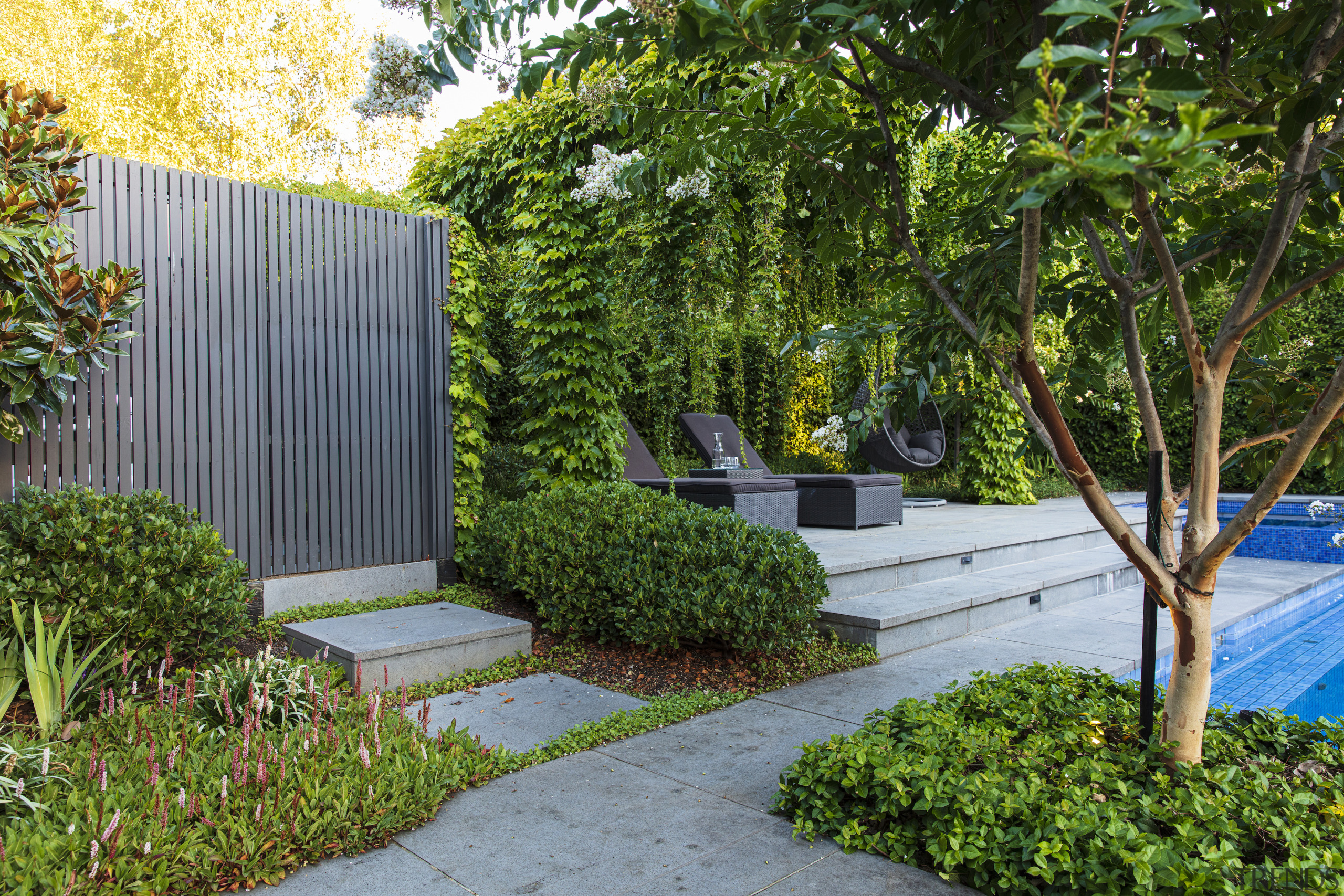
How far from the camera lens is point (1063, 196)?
1834 mm

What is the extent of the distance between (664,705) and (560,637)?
3.98ft

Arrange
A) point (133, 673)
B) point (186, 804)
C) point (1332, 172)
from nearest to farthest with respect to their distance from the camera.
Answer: point (1332, 172)
point (186, 804)
point (133, 673)

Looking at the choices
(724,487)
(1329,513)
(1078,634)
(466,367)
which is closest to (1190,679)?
(1078,634)

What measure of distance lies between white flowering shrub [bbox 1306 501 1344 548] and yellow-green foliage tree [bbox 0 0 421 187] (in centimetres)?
1351

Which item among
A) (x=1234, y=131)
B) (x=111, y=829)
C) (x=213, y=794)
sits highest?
(x=1234, y=131)

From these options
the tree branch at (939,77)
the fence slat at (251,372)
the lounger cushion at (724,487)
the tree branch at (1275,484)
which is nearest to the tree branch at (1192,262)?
the tree branch at (1275,484)

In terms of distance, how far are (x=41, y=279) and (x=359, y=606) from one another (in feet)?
7.58

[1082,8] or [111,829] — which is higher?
[1082,8]

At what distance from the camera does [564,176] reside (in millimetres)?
5555

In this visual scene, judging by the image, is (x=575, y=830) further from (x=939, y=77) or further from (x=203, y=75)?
(x=203, y=75)

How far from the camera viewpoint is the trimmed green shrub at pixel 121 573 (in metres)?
3.02

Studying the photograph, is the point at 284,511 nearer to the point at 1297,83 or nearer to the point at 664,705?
the point at 664,705

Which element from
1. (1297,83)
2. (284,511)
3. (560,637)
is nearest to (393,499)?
(284,511)

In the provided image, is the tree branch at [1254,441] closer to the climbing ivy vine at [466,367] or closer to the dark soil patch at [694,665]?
the dark soil patch at [694,665]
